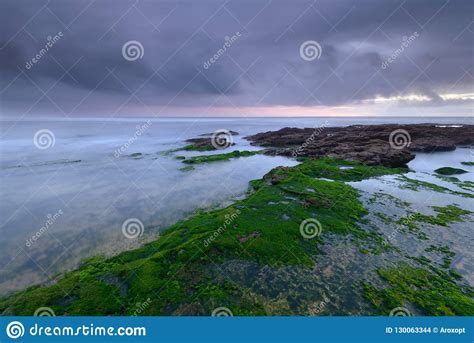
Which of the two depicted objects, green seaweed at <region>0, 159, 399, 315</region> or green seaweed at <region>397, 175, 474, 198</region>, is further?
green seaweed at <region>397, 175, 474, 198</region>

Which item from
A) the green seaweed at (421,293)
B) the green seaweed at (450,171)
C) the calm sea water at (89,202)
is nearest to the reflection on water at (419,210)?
the green seaweed at (450,171)

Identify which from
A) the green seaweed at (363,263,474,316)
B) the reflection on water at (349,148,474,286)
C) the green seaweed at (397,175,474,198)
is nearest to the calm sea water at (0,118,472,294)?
the green seaweed at (397,175,474,198)

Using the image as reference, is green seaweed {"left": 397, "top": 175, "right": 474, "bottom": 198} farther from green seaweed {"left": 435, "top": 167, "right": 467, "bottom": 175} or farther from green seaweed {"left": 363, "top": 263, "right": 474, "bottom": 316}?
green seaweed {"left": 363, "top": 263, "right": 474, "bottom": 316}

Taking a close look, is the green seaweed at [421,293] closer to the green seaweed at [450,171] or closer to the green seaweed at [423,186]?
the green seaweed at [423,186]

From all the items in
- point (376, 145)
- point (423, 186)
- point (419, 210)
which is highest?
point (376, 145)

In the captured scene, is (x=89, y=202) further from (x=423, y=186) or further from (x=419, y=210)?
(x=423, y=186)

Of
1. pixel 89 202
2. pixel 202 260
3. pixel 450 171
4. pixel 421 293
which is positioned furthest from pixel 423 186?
pixel 89 202

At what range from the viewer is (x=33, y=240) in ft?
42.4

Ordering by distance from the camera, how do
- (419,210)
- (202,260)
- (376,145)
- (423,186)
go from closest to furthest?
(202,260) → (419,210) → (423,186) → (376,145)

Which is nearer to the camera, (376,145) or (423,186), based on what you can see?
(423,186)

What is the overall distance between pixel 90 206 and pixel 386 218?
820 inches

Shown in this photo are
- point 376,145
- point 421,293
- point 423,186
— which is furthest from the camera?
point 376,145

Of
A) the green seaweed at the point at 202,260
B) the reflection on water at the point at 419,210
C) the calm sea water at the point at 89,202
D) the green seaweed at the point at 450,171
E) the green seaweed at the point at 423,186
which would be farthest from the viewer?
the green seaweed at the point at 450,171

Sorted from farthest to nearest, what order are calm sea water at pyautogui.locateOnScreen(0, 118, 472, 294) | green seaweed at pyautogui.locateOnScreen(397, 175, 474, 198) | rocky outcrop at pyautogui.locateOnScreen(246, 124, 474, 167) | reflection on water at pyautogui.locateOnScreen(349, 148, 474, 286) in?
1. rocky outcrop at pyautogui.locateOnScreen(246, 124, 474, 167)
2. green seaweed at pyautogui.locateOnScreen(397, 175, 474, 198)
3. calm sea water at pyautogui.locateOnScreen(0, 118, 472, 294)
4. reflection on water at pyautogui.locateOnScreen(349, 148, 474, 286)
